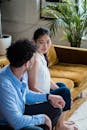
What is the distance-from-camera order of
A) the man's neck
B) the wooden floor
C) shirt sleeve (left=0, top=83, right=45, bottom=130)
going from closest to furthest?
shirt sleeve (left=0, top=83, right=45, bottom=130) < the man's neck < the wooden floor

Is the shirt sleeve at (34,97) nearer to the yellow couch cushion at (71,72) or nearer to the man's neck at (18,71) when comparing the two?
the man's neck at (18,71)

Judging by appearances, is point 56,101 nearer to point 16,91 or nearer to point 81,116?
point 16,91

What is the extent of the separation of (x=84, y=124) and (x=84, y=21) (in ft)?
6.53

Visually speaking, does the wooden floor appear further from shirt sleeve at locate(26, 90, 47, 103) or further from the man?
the man

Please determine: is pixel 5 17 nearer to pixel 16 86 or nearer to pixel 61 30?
pixel 61 30

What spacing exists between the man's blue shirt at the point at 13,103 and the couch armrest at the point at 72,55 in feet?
6.55

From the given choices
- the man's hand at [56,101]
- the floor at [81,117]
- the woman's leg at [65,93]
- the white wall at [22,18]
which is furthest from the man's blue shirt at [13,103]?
the white wall at [22,18]

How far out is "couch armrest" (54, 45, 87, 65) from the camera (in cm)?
399

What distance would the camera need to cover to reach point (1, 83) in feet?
6.34

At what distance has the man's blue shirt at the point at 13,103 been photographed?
188 centimetres

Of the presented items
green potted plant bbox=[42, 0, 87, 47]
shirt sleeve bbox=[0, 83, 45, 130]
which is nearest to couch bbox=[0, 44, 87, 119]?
green potted plant bbox=[42, 0, 87, 47]

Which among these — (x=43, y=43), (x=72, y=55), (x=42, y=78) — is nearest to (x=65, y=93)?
(x=42, y=78)

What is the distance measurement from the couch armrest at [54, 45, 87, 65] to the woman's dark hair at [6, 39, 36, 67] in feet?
6.72

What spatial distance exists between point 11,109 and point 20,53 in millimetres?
350
